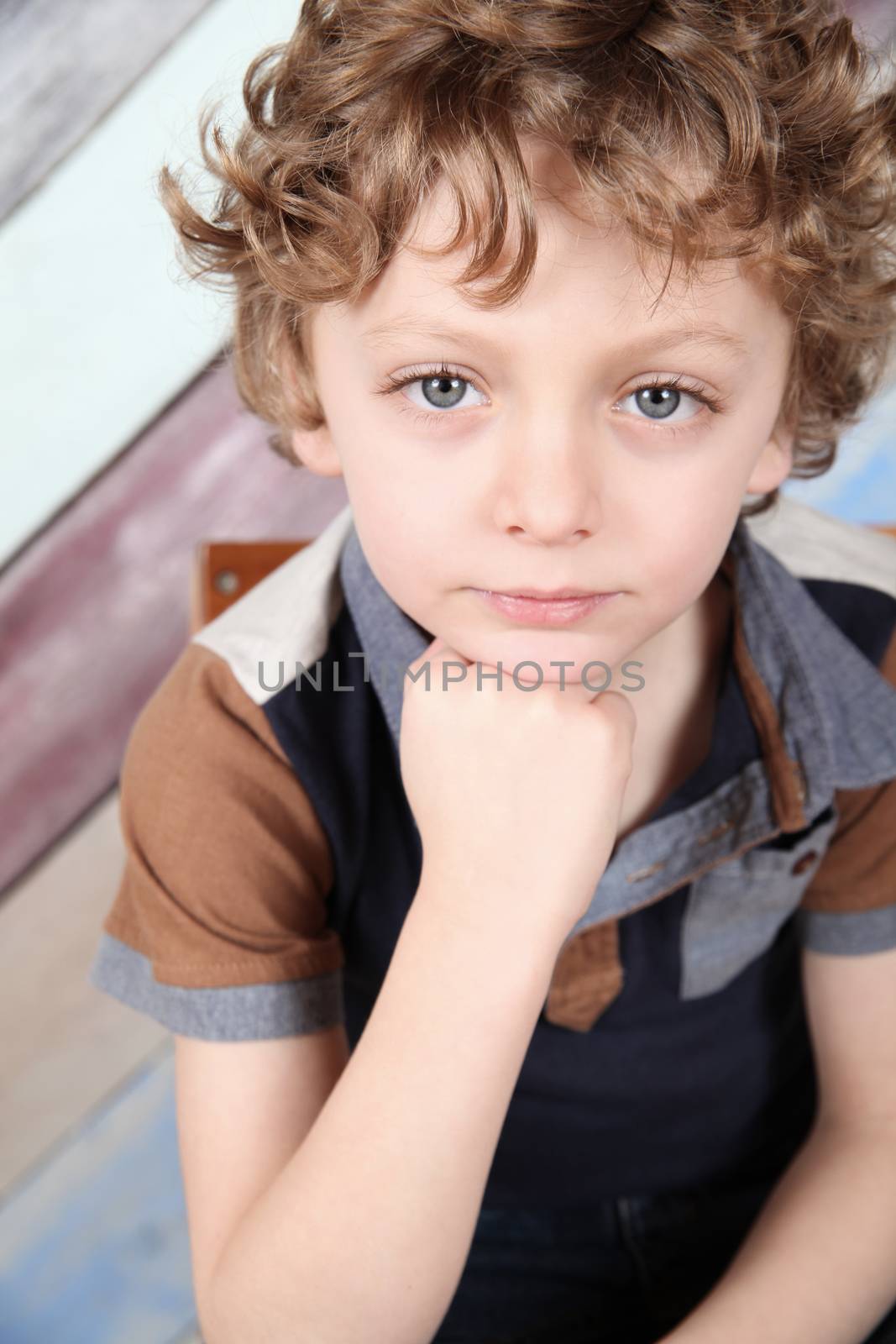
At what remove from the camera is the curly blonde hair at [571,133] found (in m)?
0.49

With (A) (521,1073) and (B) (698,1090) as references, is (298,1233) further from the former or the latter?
(B) (698,1090)

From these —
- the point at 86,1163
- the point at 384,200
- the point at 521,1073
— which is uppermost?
the point at 384,200

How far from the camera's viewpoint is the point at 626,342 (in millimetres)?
501

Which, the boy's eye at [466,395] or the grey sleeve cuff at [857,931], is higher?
the boy's eye at [466,395]

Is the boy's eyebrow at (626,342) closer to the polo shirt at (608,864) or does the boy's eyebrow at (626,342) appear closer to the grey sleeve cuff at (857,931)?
the polo shirt at (608,864)

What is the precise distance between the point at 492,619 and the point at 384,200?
0.60 ft

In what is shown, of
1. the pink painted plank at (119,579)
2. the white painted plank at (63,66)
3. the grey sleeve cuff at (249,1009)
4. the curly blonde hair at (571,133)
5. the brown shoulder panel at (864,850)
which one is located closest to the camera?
the curly blonde hair at (571,133)

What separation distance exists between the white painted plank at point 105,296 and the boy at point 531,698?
43cm

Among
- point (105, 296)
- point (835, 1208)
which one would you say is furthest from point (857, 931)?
point (105, 296)

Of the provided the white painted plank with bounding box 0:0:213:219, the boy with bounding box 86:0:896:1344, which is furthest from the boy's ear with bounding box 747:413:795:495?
the white painted plank with bounding box 0:0:213:219

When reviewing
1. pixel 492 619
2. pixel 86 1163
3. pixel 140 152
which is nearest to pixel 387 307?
pixel 492 619

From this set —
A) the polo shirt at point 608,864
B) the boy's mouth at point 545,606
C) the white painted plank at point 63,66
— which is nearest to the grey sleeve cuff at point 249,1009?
the polo shirt at point 608,864

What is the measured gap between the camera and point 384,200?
0.51 m

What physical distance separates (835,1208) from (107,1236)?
0.78 m
